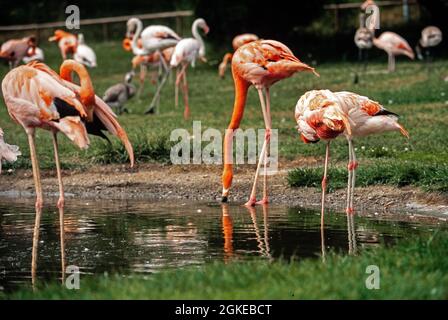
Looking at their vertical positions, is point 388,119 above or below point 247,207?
above

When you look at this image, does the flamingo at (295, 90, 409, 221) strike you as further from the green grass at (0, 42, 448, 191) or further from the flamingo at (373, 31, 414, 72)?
the flamingo at (373, 31, 414, 72)

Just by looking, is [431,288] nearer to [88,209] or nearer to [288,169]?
[88,209]

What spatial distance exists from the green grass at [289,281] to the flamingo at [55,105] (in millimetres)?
2243

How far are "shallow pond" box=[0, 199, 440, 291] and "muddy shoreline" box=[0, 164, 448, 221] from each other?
0.48 m

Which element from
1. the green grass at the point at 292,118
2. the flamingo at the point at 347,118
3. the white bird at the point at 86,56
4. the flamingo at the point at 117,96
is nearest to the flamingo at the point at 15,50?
the white bird at the point at 86,56

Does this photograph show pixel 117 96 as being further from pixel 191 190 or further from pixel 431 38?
pixel 431 38

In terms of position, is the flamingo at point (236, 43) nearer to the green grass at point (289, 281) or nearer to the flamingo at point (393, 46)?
the flamingo at point (393, 46)

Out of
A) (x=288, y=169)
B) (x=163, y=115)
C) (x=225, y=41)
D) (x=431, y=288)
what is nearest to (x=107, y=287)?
(x=431, y=288)

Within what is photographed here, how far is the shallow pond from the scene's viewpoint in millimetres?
6656

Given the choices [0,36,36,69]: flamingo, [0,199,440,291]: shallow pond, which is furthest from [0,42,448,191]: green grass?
[0,36,36,69]: flamingo

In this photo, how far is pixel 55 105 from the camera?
800 cm
